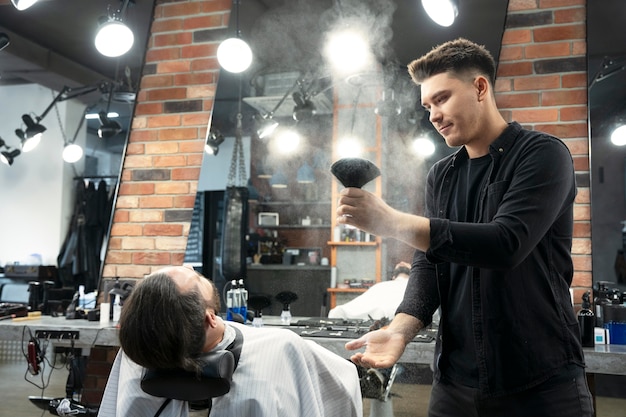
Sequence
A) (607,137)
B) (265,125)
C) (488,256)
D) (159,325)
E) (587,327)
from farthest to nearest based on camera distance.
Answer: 1. (265,125)
2. (607,137)
3. (587,327)
4. (159,325)
5. (488,256)

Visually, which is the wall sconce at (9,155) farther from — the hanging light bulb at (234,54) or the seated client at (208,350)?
the seated client at (208,350)

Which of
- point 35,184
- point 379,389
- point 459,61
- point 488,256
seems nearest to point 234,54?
point 35,184

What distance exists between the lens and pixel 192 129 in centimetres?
358

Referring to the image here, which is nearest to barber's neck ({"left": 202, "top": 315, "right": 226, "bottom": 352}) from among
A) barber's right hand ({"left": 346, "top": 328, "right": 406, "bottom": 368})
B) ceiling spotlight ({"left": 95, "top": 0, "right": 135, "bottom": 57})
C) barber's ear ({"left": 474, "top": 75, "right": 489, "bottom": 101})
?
barber's right hand ({"left": 346, "top": 328, "right": 406, "bottom": 368})

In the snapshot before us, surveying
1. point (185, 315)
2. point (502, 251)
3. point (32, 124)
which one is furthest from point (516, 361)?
point (32, 124)

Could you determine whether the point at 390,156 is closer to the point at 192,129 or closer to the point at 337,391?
the point at 192,129

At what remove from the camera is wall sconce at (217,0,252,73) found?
3387mm

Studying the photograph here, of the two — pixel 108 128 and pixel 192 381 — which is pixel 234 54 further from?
pixel 192 381

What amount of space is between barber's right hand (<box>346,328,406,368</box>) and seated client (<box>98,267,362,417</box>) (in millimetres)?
169

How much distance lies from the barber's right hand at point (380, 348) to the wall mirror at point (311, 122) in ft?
5.35

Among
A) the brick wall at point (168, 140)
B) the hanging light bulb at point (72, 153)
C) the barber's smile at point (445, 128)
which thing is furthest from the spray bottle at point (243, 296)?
the barber's smile at point (445, 128)

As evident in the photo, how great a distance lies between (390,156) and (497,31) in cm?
86

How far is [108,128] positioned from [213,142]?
0.77m

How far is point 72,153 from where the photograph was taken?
3.91 m
